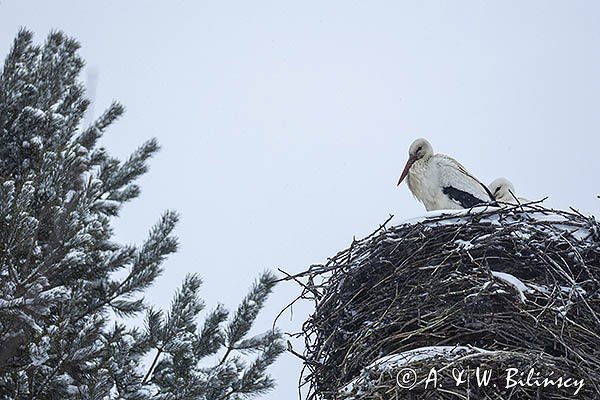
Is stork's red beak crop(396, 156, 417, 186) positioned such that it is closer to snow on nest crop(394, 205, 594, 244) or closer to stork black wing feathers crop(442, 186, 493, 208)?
stork black wing feathers crop(442, 186, 493, 208)

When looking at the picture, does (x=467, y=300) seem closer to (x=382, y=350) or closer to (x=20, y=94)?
(x=382, y=350)

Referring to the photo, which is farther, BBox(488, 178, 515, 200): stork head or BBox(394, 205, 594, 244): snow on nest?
BBox(488, 178, 515, 200): stork head

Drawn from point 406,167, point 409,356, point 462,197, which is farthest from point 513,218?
point 406,167

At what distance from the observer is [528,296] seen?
13.3 feet

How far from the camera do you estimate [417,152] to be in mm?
6789

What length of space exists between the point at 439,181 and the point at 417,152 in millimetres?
517

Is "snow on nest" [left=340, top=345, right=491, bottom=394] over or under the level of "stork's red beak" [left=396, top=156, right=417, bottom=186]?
under

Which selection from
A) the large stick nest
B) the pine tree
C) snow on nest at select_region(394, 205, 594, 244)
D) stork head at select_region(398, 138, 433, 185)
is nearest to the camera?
the large stick nest

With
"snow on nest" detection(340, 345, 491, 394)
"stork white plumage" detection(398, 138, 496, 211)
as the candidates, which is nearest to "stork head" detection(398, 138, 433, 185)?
"stork white plumage" detection(398, 138, 496, 211)

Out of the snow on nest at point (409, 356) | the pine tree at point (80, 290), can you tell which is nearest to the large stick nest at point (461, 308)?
the snow on nest at point (409, 356)

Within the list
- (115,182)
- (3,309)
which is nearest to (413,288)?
(3,309)

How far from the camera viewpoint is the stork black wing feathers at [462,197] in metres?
6.01

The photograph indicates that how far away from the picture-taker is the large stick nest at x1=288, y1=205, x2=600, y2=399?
3.79 meters

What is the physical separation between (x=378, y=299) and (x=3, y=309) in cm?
211
